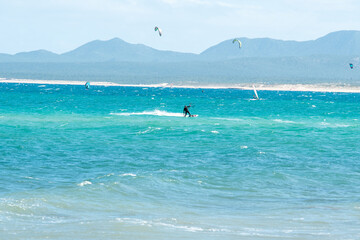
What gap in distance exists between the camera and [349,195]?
22375 millimetres

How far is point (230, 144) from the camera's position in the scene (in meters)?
38.6

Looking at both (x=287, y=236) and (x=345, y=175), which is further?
(x=345, y=175)

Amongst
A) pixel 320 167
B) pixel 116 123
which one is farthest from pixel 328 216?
pixel 116 123

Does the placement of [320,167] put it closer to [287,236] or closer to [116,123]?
[287,236]

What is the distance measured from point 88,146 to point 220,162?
374 inches

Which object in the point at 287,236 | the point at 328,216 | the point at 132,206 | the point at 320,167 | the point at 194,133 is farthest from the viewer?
the point at 194,133

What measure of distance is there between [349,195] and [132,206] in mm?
8332

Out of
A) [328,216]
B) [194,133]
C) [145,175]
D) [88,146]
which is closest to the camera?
[328,216]

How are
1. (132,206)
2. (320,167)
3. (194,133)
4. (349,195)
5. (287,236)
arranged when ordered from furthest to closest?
(194,133), (320,167), (349,195), (132,206), (287,236)

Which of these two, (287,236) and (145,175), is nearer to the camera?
(287,236)

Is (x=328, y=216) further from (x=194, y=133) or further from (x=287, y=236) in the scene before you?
(x=194, y=133)

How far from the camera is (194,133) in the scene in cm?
4609

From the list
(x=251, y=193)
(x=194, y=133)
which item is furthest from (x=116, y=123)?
(x=251, y=193)

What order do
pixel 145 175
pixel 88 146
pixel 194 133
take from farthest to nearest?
pixel 194 133 < pixel 88 146 < pixel 145 175
